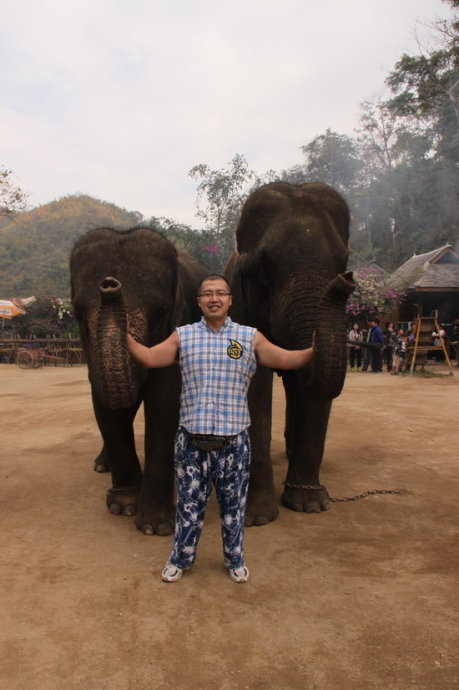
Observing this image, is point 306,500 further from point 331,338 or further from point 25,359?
point 25,359

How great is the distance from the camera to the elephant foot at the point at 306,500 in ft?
14.9

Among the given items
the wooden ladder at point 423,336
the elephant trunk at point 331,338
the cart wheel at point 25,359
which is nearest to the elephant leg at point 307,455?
the elephant trunk at point 331,338

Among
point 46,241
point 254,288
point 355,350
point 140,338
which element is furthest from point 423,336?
point 46,241

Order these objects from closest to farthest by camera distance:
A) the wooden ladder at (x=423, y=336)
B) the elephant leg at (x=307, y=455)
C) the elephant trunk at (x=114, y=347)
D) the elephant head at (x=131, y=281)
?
the elephant trunk at (x=114, y=347) → the elephant head at (x=131, y=281) → the elephant leg at (x=307, y=455) → the wooden ladder at (x=423, y=336)

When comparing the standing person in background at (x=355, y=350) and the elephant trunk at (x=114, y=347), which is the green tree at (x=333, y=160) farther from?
the elephant trunk at (x=114, y=347)

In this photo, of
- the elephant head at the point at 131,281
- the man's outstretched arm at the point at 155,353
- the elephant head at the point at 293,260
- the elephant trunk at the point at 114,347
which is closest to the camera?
the elephant trunk at the point at 114,347

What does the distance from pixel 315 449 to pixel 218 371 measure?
1.89 meters

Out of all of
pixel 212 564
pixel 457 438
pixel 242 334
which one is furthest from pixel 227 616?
pixel 457 438

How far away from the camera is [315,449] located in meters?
4.75

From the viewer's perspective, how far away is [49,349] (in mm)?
24672

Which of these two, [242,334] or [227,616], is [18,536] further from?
[242,334]

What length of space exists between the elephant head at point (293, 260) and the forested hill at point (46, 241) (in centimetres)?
3144

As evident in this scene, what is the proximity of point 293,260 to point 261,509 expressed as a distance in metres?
1.90

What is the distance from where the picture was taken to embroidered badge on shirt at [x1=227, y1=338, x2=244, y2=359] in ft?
10.5
